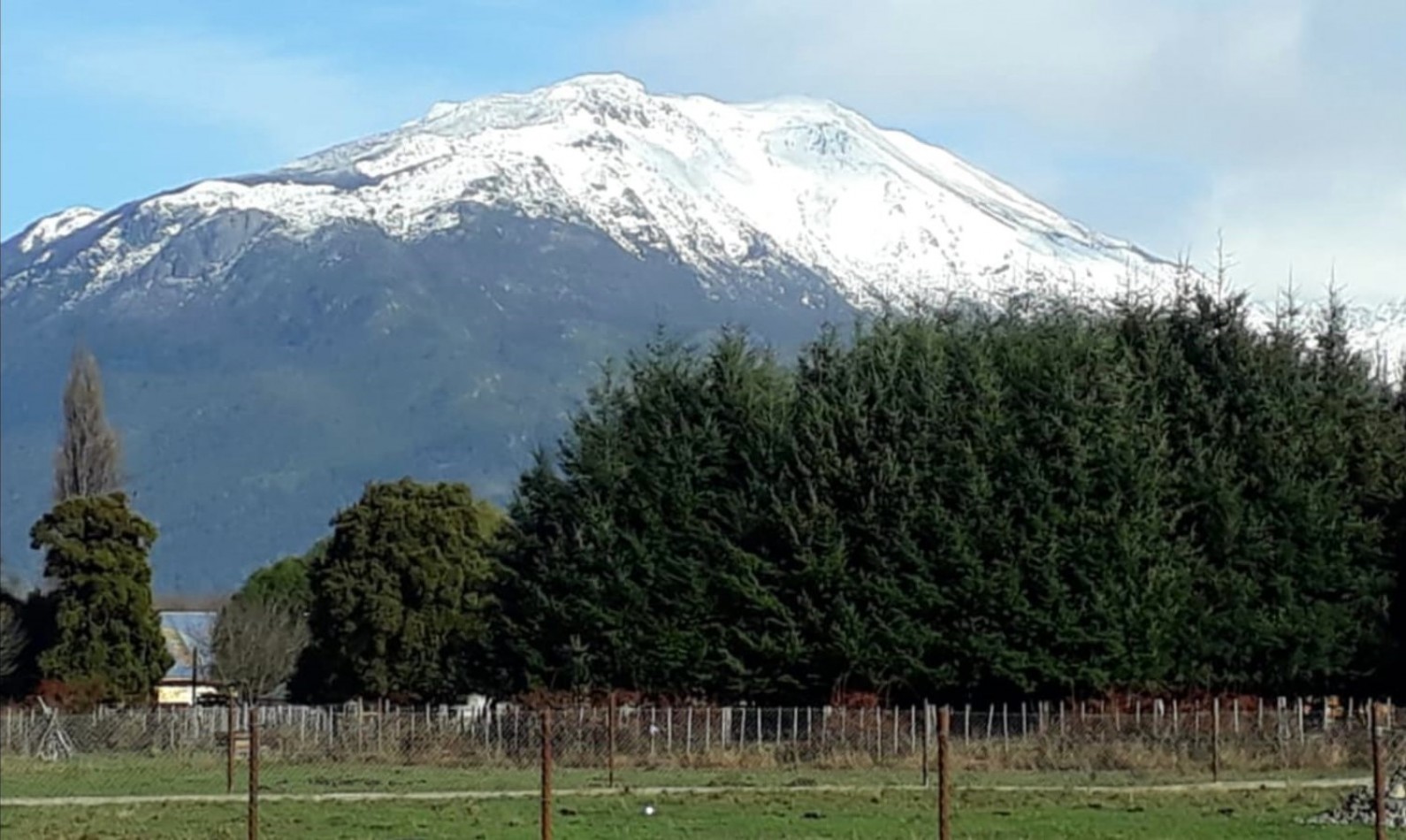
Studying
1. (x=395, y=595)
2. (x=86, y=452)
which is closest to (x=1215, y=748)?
(x=395, y=595)

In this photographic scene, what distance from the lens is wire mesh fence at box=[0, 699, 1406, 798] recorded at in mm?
42344

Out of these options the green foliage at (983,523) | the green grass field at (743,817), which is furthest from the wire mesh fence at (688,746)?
the green grass field at (743,817)

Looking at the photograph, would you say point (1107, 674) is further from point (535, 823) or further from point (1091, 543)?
point (535, 823)

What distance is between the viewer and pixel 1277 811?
33281 mm

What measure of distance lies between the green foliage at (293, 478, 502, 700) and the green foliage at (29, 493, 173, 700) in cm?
501

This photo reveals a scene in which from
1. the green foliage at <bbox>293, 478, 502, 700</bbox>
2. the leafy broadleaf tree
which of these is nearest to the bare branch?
the leafy broadleaf tree

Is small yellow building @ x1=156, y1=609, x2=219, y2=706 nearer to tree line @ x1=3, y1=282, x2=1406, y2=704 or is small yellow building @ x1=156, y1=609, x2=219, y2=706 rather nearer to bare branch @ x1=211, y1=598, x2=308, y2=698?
bare branch @ x1=211, y1=598, x2=308, y2=698

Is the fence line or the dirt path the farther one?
the fence line

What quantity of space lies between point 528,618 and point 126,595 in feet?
46.6

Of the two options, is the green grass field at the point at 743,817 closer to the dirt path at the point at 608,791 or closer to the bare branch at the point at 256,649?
the dirt path at the point at 608,791

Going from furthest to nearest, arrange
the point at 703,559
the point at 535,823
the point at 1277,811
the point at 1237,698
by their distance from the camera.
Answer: the point at 703,559, the point at 1237,698, the point at 1277,811, the point at 535,823

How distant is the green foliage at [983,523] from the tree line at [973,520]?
73 millimetres

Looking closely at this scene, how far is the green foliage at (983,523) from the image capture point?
55.6 m

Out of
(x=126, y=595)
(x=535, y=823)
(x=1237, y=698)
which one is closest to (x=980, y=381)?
(x=1237, y=698)
